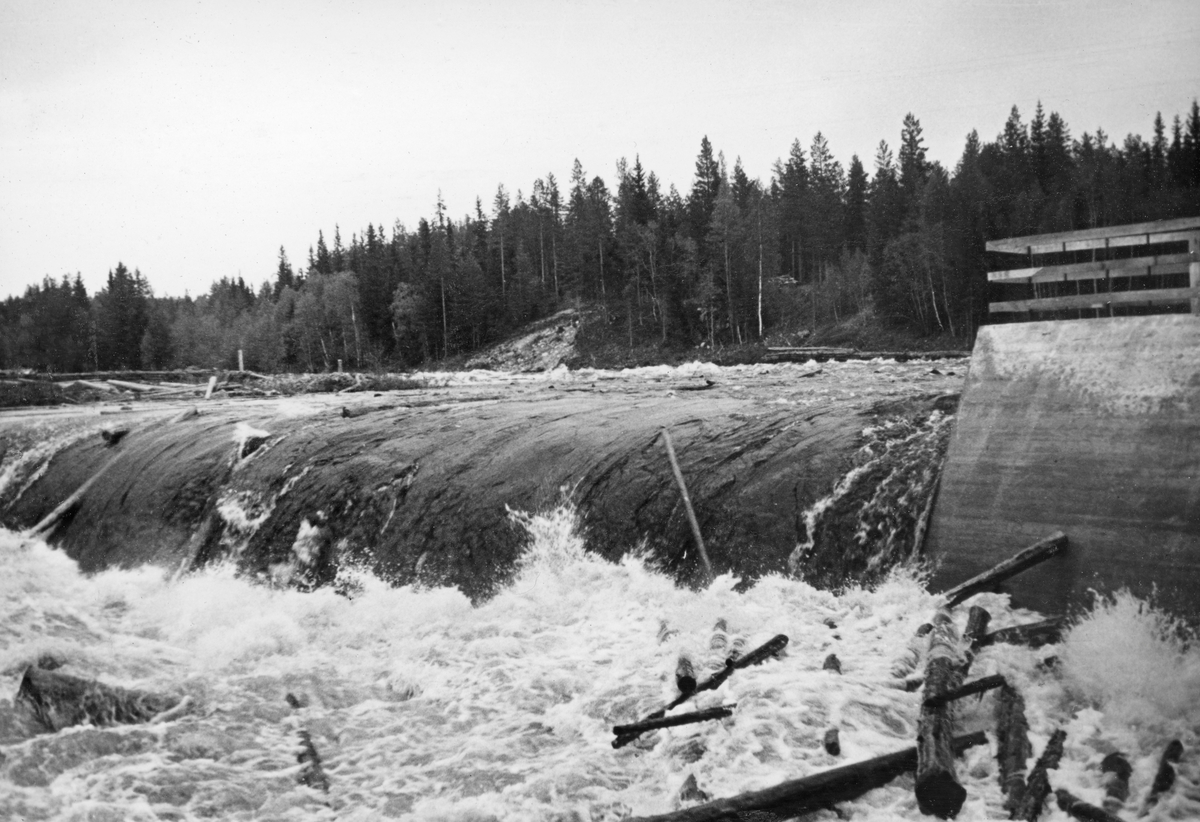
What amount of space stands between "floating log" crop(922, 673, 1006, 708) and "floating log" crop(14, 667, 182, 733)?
5656mm

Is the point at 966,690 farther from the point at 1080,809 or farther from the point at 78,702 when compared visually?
the point at 78,702

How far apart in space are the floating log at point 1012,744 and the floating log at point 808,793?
1.54 feet

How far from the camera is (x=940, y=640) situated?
5.39m

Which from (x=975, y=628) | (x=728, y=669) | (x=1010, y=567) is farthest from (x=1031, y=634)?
(x=728, y=669)

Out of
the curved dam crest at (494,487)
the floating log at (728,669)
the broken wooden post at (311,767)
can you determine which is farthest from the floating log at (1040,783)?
the broken wooden post at (311,767)

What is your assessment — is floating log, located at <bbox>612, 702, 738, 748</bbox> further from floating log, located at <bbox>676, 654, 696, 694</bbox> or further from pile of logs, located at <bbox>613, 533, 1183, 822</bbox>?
floating log, located at <bbox>676, 654, 696, 694</bbox>

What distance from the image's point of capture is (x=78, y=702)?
19.3ft

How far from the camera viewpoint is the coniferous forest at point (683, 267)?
148 ft

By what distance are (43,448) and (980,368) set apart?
17.8m

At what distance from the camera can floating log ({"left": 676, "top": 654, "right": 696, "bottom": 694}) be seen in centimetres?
564

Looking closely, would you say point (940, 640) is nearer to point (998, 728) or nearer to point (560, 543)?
point (998, 728)

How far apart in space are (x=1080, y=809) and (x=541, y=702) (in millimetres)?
3631

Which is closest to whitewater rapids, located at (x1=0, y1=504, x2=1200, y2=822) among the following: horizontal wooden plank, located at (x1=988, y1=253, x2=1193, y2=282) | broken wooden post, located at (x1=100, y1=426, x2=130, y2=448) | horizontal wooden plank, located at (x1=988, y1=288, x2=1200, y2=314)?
horizontal wooden plank, located at (x1=988, y1=288, x2=1200, y2=314)

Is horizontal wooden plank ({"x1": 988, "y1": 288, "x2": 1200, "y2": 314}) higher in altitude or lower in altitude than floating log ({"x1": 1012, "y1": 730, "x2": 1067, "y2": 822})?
higher
